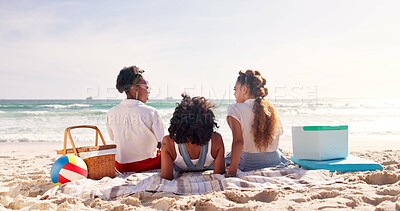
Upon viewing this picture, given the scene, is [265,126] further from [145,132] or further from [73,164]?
[73,164]

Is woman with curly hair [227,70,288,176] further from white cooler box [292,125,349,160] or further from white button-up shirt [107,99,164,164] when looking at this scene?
white button-up shirt [107,99,164,164]

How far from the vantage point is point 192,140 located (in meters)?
4.00

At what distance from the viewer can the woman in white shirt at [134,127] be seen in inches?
182

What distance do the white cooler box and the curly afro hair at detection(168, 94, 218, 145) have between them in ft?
4.95

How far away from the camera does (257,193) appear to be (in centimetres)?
335

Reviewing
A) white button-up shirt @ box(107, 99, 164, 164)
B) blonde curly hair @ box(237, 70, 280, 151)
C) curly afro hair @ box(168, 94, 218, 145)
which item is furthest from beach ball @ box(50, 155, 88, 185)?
blonde curly hair @ box(237, 70, 280, 151)

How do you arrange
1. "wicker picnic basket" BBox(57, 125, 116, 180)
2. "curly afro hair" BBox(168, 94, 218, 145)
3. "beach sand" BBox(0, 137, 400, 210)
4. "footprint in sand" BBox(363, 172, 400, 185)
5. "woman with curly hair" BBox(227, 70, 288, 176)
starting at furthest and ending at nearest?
"woman with curly hair" BBox(227, 70, 288, 176) → "wicker picnic basket" BBox(57, 125, 116, 180) → "curly afro hair" BBox(168, 94, 218, 145) → "footprint in sand" BBox(363, 172, 400, 185) → "beach sand" BBox(0, 137, 400, 210)

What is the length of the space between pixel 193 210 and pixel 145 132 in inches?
72.2

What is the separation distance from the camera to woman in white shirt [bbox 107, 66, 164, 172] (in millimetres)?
4617

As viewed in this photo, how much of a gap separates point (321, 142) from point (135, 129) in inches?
89.9

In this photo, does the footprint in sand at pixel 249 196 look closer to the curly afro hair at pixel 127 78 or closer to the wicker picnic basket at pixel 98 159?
the wicker picnic basket at pixel 98 159

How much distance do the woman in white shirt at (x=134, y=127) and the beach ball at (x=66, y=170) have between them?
71cm

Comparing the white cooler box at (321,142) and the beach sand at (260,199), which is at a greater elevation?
the white cooler box at (321,142)

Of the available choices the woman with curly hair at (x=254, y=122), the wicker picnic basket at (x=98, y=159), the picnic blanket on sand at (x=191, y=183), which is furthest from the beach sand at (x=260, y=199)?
the woman with curly hair at (x=254, y=122)
